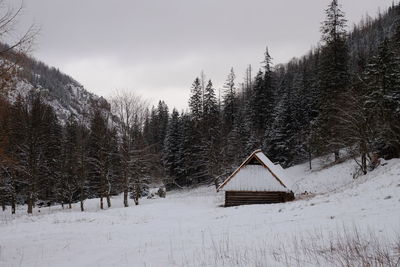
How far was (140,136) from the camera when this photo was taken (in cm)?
3422

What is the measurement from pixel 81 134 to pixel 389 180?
95.5 feet

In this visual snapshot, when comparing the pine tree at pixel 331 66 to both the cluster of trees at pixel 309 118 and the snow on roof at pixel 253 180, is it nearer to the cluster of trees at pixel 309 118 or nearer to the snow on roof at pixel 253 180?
the cluster of trees at pixel 309 118

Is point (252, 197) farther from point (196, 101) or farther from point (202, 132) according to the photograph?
point (196, 101)

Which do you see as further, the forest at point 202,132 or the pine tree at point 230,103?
the pine tree at point 230,103

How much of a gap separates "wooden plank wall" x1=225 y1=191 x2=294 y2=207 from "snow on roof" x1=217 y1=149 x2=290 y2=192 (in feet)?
2.93

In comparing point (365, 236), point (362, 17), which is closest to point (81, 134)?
point (365, 236)

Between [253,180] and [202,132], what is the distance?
24.2 m

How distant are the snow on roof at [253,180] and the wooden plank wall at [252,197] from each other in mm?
893

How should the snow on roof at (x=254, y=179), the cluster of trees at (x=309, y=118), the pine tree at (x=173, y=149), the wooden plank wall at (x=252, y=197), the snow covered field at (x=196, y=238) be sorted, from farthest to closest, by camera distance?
1. the pine tree at (x=173, y=149)
2. the cluster of trees at (x=309, y=118)
3. the wooden plank wall at (x=252, y=197)
4. the snow on roof at (x=254, y=179)
5. the snow covered field at (x=196, y=238)

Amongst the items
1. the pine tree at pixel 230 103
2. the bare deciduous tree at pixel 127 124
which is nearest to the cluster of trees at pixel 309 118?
the pine tree at pixel 230 103

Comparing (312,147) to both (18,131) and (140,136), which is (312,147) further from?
(18,131)

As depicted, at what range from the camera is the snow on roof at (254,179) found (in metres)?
27.1

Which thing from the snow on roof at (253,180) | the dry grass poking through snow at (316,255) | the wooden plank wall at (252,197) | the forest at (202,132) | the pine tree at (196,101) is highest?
the pine tree at (196,101)

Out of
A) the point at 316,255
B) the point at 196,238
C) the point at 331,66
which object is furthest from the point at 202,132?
the point at 316,255
